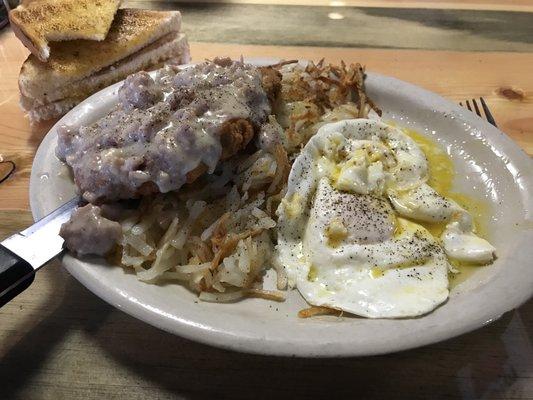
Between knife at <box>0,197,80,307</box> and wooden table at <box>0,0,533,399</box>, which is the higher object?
knife at <box>0,197,80,307</box>

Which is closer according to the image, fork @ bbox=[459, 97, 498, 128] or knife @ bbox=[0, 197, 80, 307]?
knife @ bbox=[0, 197, 80, 307]

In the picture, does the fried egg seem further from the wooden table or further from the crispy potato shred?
the wooden table

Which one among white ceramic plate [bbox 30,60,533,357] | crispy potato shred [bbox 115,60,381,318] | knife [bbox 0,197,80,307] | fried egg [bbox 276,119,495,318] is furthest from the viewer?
crispy potato shred [bbox 115,60,381,318]

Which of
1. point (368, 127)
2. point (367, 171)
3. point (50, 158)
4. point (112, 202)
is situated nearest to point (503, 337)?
point (367, 171)

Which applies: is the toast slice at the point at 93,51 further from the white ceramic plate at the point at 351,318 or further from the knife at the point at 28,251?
the knife at the point at 28,251

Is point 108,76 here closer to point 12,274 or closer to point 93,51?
point 93,51

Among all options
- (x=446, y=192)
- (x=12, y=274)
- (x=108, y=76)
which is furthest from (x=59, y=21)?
(x=446, y=192)

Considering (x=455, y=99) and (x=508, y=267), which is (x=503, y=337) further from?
(x=455, y=99)

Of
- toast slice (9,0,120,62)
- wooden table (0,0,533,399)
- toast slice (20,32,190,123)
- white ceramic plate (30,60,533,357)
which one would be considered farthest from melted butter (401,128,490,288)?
toast slice (9,0,120,62)
